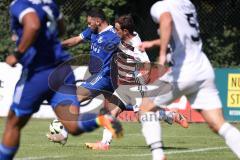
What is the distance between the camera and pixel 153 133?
8836 mm

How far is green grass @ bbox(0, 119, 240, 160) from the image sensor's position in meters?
11.4

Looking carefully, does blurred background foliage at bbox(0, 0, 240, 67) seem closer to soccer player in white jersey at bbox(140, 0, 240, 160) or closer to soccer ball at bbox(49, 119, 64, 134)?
soccer ball at bbox(49, 119, 64, 134)

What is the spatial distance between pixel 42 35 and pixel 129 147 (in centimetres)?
497

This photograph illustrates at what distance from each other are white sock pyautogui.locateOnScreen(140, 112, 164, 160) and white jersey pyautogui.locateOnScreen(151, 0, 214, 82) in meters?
0.47

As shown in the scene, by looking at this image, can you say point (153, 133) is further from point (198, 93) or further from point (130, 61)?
point (130, 61)

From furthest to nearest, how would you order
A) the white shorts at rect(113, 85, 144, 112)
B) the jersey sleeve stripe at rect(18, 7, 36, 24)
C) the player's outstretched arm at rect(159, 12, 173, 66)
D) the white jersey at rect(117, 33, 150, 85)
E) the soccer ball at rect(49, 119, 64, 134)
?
the white shorts at rect(113, 85, 144, 112) < the white jersey at rect(117, 33, 150, 85) < the soccer ball at rect(49, 119, 64, 134) < the player's outstretched arm at rect(159, 12, 173, 66) < the jersey sleeve stripe at rect(18, 7, 36, 24)

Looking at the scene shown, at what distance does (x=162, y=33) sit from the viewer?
27.8 ft

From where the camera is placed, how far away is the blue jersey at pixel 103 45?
13695 millimetres

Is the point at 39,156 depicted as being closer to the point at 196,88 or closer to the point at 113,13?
the point at 196,88

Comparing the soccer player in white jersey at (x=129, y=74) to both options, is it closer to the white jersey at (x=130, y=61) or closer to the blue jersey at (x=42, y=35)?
the white jersey at (x=130, y=61)

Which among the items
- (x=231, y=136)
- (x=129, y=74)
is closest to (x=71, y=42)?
(x=129, y=74)

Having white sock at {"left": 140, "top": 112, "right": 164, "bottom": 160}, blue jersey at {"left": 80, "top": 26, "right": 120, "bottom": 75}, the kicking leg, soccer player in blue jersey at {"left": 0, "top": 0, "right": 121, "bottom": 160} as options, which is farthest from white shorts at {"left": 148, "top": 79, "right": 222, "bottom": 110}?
blue jersey at {"left": 80, "top": 26, "right": 120, "bottom": 75}

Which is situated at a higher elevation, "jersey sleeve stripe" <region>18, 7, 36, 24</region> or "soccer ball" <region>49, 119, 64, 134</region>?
"jersey sleeve stripe" <region>18, 7, 36, 24</region>

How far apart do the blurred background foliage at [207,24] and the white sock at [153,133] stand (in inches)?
530
